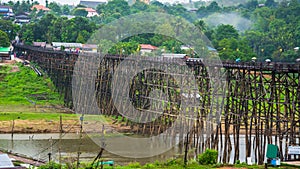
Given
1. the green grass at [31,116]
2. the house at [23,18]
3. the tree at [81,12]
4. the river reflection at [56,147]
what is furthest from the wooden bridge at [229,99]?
the tree at [81,12]

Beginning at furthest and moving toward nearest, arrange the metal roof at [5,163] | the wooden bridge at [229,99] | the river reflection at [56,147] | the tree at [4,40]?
1. the tree at [4,40]
2. the river reflection at [56,147]
3. the wooden bridge at [229,99]
4. the metal roof at [5,163]

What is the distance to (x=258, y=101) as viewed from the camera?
34844 millimetres

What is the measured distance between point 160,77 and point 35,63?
28257 mm

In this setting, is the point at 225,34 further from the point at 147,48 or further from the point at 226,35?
the point at 147,48

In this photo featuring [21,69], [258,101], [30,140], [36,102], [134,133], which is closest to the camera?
[258,101]

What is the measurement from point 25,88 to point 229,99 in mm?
28079

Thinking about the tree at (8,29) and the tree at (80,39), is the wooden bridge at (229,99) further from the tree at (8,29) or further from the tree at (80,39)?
the tree at (8,29)

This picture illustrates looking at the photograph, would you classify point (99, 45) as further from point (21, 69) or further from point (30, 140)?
point (30, 140)

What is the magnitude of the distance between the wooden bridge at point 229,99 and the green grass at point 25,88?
98 centimetres

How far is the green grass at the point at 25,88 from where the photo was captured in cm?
5844

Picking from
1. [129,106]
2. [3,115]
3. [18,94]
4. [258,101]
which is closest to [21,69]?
[18,94]

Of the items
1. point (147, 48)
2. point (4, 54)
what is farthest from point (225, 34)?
point (4, 54)

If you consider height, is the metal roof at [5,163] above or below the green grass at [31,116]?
above

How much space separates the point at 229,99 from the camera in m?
39.3
